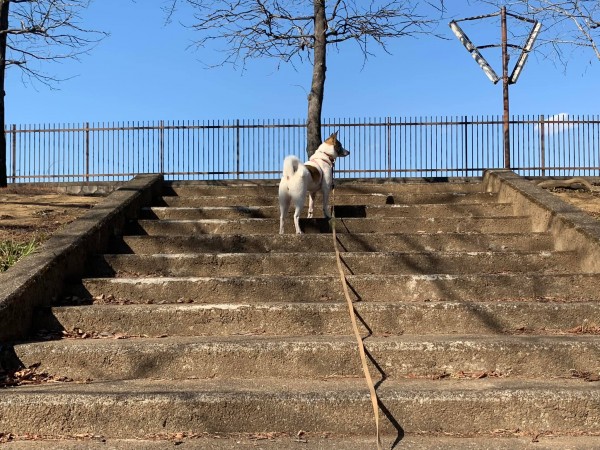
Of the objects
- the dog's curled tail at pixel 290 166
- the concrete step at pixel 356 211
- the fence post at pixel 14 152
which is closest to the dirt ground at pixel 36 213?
the concrete step at pixel 356 211

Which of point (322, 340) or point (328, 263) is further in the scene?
point (328, 263)

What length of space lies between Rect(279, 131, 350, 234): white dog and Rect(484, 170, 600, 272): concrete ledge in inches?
87.1

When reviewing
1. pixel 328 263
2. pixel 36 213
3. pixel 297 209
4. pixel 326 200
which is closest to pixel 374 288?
pixel 328 263

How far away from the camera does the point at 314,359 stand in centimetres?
370

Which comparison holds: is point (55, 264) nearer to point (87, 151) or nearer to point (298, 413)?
point (298, 413)

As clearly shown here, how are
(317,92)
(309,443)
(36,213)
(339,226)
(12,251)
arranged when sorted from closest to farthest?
1. (309,443)
2. (12,251)
3. (339,226)
4. (36,213)
5. (317,92)

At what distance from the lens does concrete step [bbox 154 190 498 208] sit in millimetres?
7652

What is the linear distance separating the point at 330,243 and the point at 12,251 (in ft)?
10.1

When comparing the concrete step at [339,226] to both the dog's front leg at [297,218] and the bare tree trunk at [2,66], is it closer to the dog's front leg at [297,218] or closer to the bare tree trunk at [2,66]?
the dog's front leg at [297,218]

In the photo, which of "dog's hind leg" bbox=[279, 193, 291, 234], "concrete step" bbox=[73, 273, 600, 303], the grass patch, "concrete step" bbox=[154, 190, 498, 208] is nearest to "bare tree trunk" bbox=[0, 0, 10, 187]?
"concrete step" bbox=[154, 190, 498, 208]

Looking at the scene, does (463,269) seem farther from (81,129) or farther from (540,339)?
(81,129)

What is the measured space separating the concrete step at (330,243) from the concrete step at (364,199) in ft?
5.75

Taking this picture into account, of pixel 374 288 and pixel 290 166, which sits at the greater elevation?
pixel 290 166

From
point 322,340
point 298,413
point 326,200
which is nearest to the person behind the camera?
point 298,413
